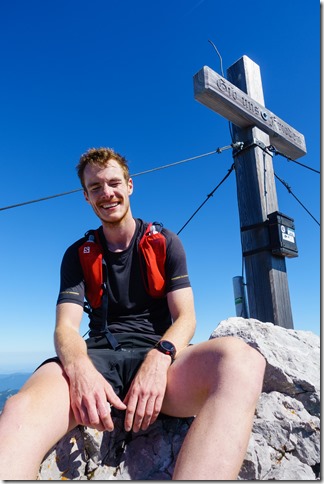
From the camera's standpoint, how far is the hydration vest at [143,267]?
2727mm

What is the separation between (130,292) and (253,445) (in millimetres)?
1294

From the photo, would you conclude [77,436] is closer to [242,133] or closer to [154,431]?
[154,431]

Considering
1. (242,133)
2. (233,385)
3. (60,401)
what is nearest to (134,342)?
(60,401)

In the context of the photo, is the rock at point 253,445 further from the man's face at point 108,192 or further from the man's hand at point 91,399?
the man's face at point 108,192

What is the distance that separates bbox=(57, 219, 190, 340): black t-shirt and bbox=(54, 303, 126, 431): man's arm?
1.47 ft

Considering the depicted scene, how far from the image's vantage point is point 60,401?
1.94m

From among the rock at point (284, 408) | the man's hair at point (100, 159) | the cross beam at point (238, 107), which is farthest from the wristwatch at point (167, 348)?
the cross beam at point (238, 107)

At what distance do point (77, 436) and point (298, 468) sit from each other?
55.0 inches

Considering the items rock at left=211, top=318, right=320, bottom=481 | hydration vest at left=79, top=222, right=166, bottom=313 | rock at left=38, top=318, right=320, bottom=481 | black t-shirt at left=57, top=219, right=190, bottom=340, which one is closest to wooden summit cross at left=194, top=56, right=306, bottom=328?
rock at left=211, top=318, right=320, bottom=481

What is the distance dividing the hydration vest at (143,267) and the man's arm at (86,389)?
1.74 ft

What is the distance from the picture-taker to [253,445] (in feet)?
7.39

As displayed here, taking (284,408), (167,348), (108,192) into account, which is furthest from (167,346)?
(108,192)

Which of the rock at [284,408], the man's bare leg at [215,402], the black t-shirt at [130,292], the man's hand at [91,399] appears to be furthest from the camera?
the black t-shirt at [130,292]

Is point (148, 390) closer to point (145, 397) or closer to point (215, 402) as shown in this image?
point (145, 397)
